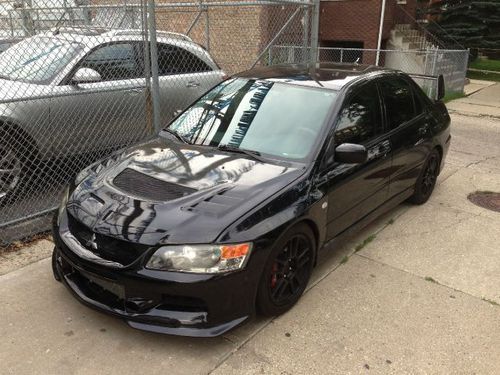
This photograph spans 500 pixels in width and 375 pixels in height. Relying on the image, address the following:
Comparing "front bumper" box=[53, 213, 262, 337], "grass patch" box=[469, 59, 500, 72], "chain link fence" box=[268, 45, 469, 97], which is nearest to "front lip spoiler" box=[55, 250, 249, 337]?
"front bumper" box=[53, 213, 262, 337]

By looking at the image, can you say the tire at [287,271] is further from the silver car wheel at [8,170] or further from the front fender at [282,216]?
the silver car wheel at [8,170]

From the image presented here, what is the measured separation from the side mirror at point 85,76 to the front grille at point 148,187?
2149 mm

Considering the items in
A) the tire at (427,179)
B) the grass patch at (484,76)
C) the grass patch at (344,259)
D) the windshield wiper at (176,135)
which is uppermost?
the windshield wiper at (176,135)

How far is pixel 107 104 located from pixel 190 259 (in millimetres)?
3369

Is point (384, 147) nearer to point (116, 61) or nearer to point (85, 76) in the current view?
point (85, 76)

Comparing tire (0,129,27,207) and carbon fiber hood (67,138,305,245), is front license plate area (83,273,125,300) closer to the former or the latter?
carbon fiber hood (67,138,305,245)

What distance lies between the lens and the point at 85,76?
518 centimetres

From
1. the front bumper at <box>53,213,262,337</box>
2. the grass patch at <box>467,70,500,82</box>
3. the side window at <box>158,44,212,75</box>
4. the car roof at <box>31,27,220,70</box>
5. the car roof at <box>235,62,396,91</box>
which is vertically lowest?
the grass patch at <box>467,70,500,82</box>

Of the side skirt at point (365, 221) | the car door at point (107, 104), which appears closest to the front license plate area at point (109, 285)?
the side skirt at point (365, 221)

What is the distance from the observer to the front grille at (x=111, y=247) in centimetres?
284

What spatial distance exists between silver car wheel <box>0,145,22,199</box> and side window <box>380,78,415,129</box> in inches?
142

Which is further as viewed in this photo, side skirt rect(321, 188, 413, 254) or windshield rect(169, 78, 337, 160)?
side skirt rect(321, 188, 413, 254)

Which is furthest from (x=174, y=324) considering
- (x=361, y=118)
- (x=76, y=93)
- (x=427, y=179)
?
(x=427, y=179)

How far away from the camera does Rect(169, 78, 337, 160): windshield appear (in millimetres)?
3727
